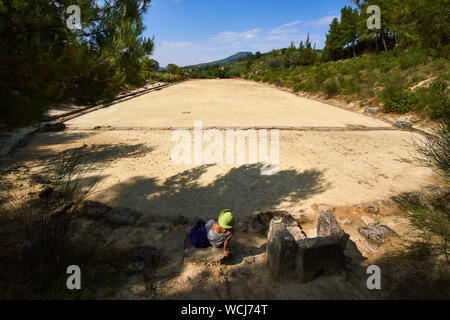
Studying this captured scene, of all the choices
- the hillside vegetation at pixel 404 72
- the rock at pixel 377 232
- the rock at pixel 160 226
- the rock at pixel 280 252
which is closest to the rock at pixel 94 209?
the rock at pixel 160 226

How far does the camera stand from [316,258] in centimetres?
285

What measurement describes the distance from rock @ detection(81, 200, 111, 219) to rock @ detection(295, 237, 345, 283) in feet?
12.0

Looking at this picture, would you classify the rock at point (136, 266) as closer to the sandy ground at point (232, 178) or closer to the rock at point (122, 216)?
the sandy ground at point (232, 178)

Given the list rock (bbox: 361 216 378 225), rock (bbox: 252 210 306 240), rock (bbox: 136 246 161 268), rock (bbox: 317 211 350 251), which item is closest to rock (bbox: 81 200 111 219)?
Result: rock (bbox: 136 246 161 268)

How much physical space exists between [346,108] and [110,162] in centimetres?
1504

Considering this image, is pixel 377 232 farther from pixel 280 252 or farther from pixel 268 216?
pixel 280 252

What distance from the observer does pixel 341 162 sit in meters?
7.18

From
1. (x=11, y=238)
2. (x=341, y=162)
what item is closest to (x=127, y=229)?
(x=11, y=238)

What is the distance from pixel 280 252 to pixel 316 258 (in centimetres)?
46

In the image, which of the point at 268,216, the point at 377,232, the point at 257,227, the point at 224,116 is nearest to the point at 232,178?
the point at 268,216

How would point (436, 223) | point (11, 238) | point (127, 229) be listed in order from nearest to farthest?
point (436, 223) < point (11, 238) < point (127, 229)

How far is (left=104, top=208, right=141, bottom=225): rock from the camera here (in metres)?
4.26

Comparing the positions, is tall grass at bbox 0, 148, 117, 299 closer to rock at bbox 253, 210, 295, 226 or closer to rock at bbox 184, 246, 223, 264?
rock at bbox 184, 246, 223, 264
